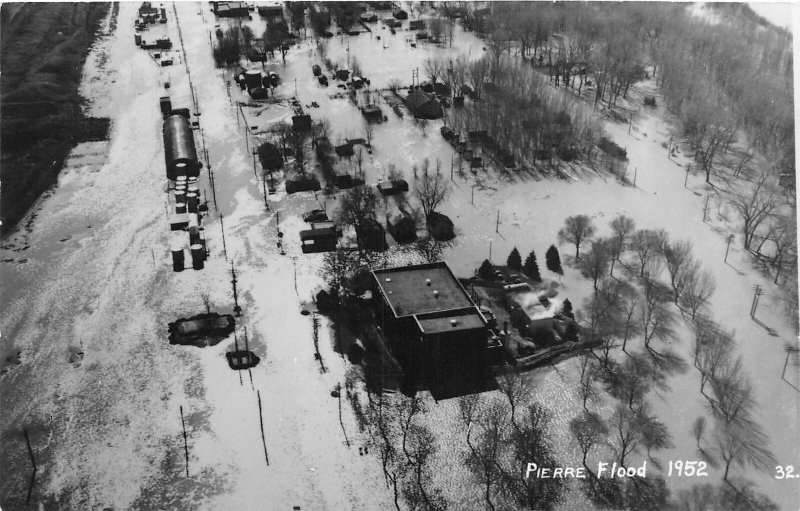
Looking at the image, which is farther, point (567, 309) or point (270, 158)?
point (270, 158)

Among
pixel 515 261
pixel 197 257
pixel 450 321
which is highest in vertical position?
pixel 450 321

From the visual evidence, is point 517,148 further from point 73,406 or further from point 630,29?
point 73,406

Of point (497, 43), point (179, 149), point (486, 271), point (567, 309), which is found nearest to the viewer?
point (567, 309)

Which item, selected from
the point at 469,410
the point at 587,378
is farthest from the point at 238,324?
the point at 587,378

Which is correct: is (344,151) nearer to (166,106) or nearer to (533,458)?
(166,106)

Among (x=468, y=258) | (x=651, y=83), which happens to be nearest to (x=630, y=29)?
(x=651, y=83)

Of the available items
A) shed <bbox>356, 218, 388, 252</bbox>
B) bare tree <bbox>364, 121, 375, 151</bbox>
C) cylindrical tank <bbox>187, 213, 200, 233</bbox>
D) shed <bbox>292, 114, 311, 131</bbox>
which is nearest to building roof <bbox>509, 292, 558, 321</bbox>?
shed <bbox>356, 218, 388, 252</bbox>

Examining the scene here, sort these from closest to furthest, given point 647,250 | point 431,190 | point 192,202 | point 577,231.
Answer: point 647,250 < point 577,231 < point 192,202 < point 431,190
